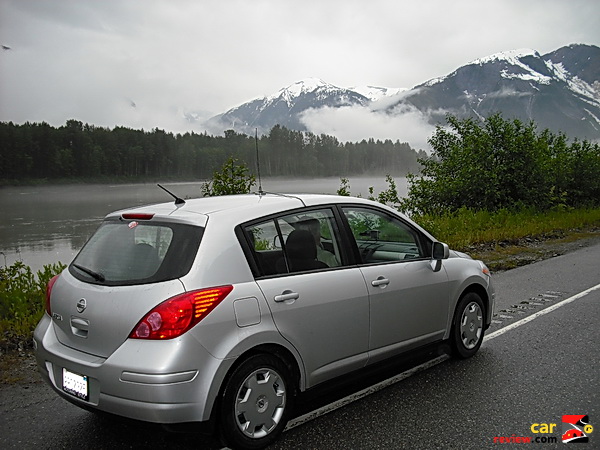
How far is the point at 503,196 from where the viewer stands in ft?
59.8

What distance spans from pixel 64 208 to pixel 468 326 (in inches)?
1955

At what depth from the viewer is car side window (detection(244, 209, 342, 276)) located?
3.47m

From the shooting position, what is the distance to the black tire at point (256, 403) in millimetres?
3090

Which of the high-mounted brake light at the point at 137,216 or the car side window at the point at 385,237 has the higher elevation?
the high-mounted brake light at the point at 137,216

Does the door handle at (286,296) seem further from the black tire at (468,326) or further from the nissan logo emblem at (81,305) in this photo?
the black tire at (468,326)

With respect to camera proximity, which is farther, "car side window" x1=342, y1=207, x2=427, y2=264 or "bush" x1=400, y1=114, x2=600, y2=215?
"bush" x1=400, y1=114, x2=600, y2=215

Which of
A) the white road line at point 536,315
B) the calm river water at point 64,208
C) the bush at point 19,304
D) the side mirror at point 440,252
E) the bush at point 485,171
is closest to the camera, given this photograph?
the side mirror at point 440,252

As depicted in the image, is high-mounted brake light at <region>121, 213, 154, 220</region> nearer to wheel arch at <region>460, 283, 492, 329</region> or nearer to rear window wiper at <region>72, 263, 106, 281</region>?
rear window wiper at <region>72, 263, 106, 281</region>

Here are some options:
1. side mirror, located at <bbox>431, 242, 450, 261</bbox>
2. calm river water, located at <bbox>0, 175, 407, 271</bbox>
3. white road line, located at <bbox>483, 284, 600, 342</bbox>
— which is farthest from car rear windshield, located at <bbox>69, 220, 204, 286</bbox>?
white road line, located at <bbox>483, 284, 600, 342</bbox>

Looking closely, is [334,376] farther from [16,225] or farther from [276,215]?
[16,225]

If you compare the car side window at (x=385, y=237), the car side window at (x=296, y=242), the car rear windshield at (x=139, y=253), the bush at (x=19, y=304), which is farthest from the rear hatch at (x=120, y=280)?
the bush at (x=19, y=304)

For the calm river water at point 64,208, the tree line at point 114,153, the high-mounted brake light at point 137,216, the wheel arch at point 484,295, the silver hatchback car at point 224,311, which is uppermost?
the tree line at point 114,153

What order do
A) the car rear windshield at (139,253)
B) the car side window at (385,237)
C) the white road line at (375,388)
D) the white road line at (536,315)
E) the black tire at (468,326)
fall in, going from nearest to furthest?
the car rear windshield at (139,253) < the white road line at (375,388) < the car side window at (385,237) < the black tire at (468,326) < the white road line at (536,315)

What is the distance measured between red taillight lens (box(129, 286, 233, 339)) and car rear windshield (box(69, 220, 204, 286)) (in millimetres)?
177
